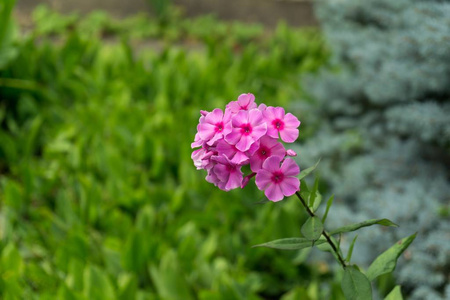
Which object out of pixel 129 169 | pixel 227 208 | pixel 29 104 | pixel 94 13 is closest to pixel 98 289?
pixel 227 208

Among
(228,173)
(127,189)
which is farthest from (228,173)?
(127,189)

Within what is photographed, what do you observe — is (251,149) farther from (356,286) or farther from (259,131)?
(356,286)

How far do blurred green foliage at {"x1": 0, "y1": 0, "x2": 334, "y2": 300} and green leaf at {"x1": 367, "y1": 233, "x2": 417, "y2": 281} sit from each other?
0.61 metres

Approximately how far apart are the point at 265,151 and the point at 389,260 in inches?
14.3

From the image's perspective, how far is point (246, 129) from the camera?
32.3 inches

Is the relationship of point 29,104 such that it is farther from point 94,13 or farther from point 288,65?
point 94,13

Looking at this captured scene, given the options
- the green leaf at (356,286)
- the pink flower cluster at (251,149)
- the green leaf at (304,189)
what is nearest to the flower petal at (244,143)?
the pink flower cluster at (251,149)

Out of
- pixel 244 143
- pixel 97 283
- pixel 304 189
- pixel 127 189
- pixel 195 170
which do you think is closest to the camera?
pixel 244 143

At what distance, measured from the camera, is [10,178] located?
8.38 ft

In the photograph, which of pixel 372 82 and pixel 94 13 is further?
pixel 94 13

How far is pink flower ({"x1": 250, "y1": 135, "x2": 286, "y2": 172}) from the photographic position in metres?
0.83

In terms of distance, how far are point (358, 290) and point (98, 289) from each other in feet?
3.14

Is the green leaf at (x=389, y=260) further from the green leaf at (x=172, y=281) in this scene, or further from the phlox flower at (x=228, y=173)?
the green leaf at (x=172, y=281)

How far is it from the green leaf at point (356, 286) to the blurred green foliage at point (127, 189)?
0.70m
